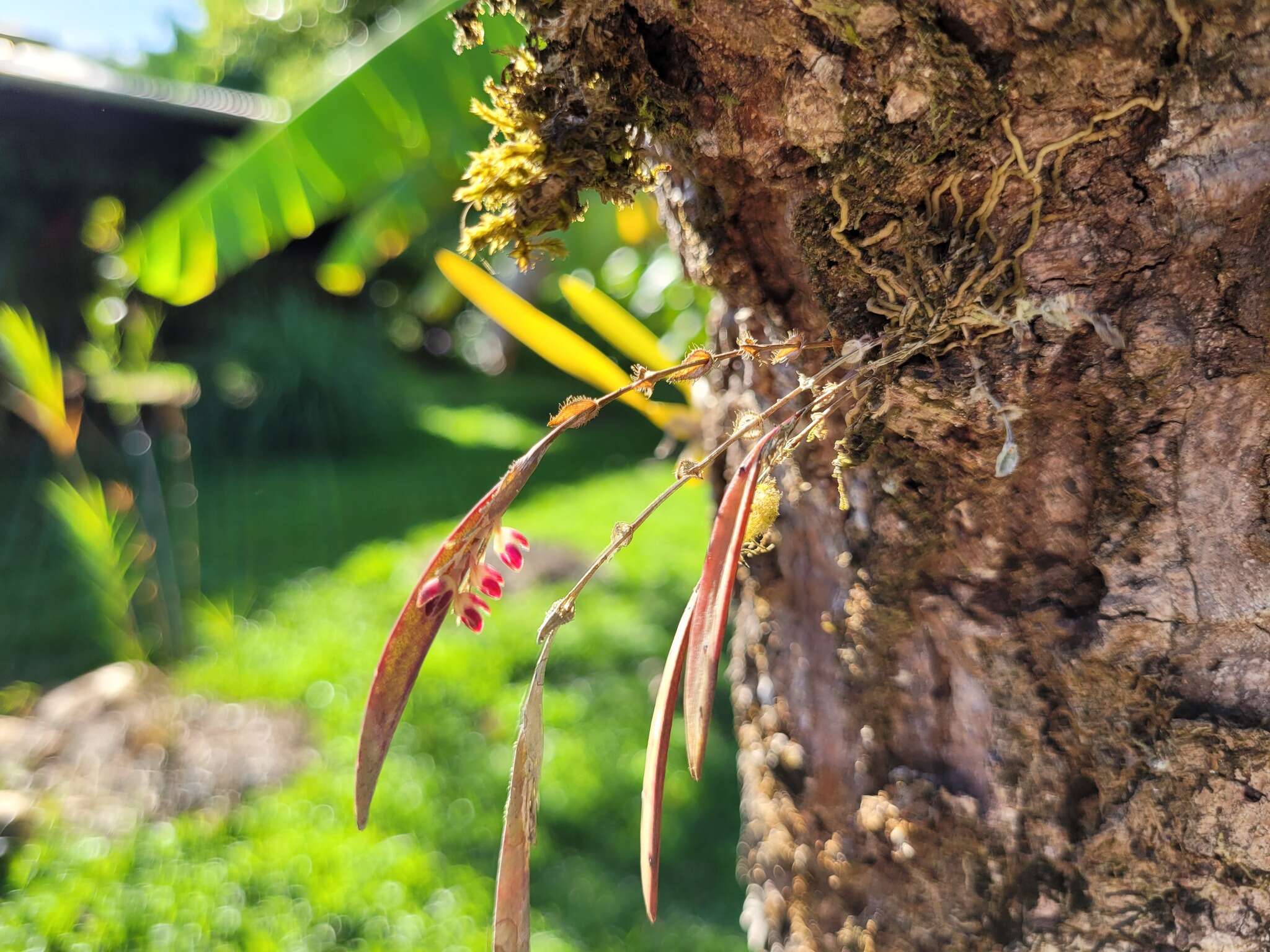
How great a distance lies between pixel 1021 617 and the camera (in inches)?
28.3

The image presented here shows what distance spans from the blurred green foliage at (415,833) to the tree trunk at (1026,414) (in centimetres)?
164

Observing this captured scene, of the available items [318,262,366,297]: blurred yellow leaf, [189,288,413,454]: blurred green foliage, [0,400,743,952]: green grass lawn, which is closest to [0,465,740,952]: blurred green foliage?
[0,400,743,952]: green grass lawn

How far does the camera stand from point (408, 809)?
8.57 ft

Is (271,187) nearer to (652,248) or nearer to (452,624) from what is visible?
(652,248)

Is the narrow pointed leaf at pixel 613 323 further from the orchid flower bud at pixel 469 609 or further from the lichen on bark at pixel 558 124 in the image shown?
the orchid flower bud at pixel 469 609

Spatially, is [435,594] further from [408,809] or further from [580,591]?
[408,809]

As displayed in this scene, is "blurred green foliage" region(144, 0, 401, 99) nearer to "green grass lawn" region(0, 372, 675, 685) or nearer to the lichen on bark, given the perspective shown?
"green grass lawn" region(0, 372, 675, 685)

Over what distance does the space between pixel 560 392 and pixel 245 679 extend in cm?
571

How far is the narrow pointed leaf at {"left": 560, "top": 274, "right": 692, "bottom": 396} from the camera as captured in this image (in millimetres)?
1106

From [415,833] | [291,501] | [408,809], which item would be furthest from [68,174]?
[415,833]

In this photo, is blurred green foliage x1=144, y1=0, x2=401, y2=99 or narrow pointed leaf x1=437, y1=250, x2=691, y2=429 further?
blurred green foliage x1=144, y1=0, x2=401, y2=99

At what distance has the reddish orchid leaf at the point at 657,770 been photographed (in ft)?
1.68

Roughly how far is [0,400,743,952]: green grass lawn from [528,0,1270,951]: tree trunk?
1640 millimetres

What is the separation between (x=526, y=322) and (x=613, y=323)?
0.33 m
